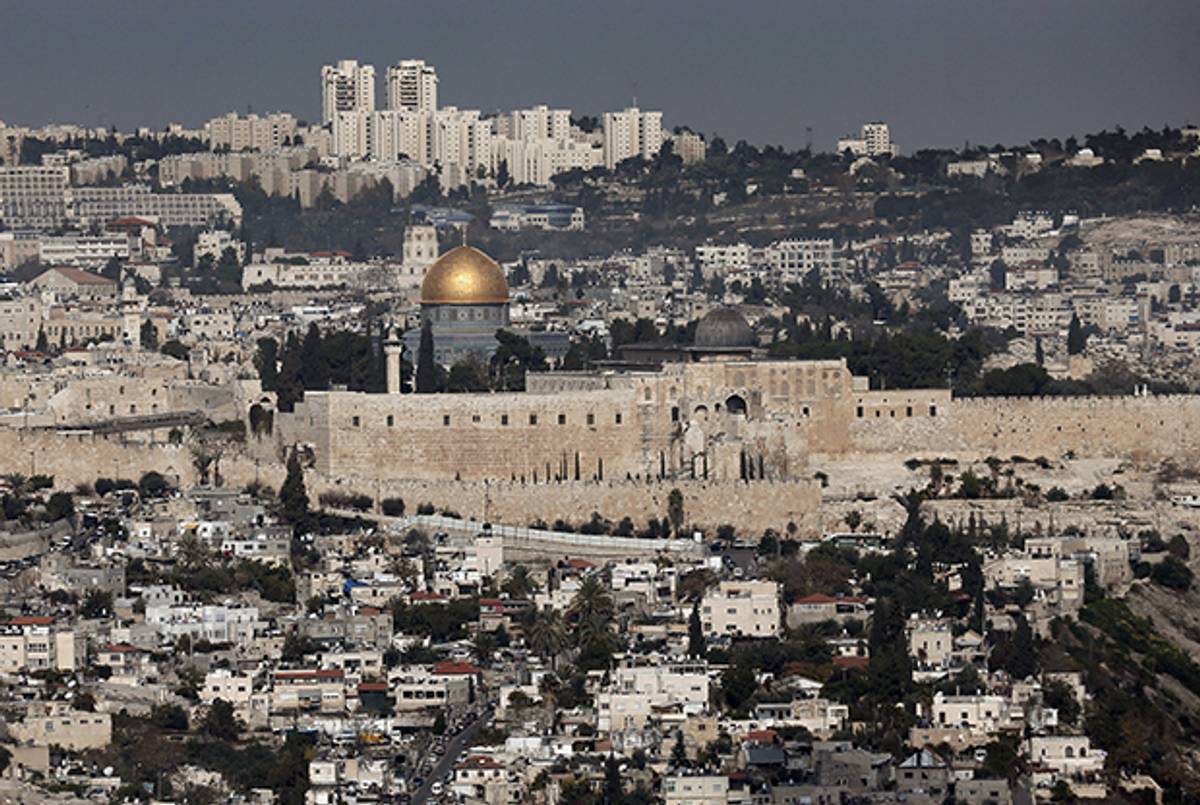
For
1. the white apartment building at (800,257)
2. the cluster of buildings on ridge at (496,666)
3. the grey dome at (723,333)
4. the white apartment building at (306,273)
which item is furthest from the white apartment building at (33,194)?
the cluster of buildings on ridge at (496,666)

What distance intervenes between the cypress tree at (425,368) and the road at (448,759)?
573 inches

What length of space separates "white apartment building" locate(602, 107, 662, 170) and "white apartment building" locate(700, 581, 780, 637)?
246 feet

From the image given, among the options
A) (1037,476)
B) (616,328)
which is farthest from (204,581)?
(616,328)

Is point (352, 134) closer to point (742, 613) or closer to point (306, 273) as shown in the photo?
point (306, 273)

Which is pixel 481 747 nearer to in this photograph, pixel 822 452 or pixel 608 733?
pixel 608 733

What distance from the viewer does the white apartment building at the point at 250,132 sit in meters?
125

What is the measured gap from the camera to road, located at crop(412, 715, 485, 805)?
3812 centimetres

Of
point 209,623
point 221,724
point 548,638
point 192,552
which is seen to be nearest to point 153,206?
point 192,552

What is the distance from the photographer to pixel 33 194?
365 ft

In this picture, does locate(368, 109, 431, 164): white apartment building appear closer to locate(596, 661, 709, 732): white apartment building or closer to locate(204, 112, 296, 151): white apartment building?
locate(204, 112, 296, 151): white apartment building

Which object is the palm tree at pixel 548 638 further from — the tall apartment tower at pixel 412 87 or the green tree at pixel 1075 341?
the tall apartment tower at pixel 412 87

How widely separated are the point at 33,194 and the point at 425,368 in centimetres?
5634

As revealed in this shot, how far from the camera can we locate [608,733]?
40.3m

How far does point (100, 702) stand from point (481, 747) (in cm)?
410
